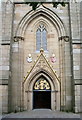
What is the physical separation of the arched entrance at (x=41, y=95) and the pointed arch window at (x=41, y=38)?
9.37 ft

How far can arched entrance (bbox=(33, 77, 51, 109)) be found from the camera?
15656 millimetres

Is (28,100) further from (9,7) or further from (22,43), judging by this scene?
(9,7)

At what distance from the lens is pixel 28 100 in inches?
606

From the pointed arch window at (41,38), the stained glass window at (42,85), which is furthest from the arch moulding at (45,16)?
the stained glass window at (42,85)

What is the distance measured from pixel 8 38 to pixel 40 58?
2785 millimetres

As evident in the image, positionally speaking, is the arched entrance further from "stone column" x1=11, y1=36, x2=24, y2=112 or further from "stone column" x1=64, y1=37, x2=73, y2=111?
"stone column" x1=64, y1=37, x2=73, y2=111

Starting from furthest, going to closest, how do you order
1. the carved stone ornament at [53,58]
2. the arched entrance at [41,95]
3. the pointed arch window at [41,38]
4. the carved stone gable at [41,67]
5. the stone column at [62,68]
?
the pointed arch window at [41,38] < the carved stone ornament at [53,58] < the arched entrance at [41,95] < the carved stone gable at [41,67] < the stone column at [62,68]

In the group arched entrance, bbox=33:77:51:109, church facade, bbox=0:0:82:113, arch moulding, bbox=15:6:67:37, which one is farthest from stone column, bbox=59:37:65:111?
arched entrance, bbox=33:77:51:109

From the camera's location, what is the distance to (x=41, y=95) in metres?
15.7

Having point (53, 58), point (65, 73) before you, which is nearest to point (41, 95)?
point (65, 73)

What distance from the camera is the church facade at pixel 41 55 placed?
14930 millimetres

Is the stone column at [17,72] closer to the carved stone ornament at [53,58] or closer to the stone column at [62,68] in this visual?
the carved stone ornament at [53,58]

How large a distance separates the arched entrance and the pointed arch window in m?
2.86

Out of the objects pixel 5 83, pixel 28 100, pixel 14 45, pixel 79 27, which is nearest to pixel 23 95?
pixel 28 100
